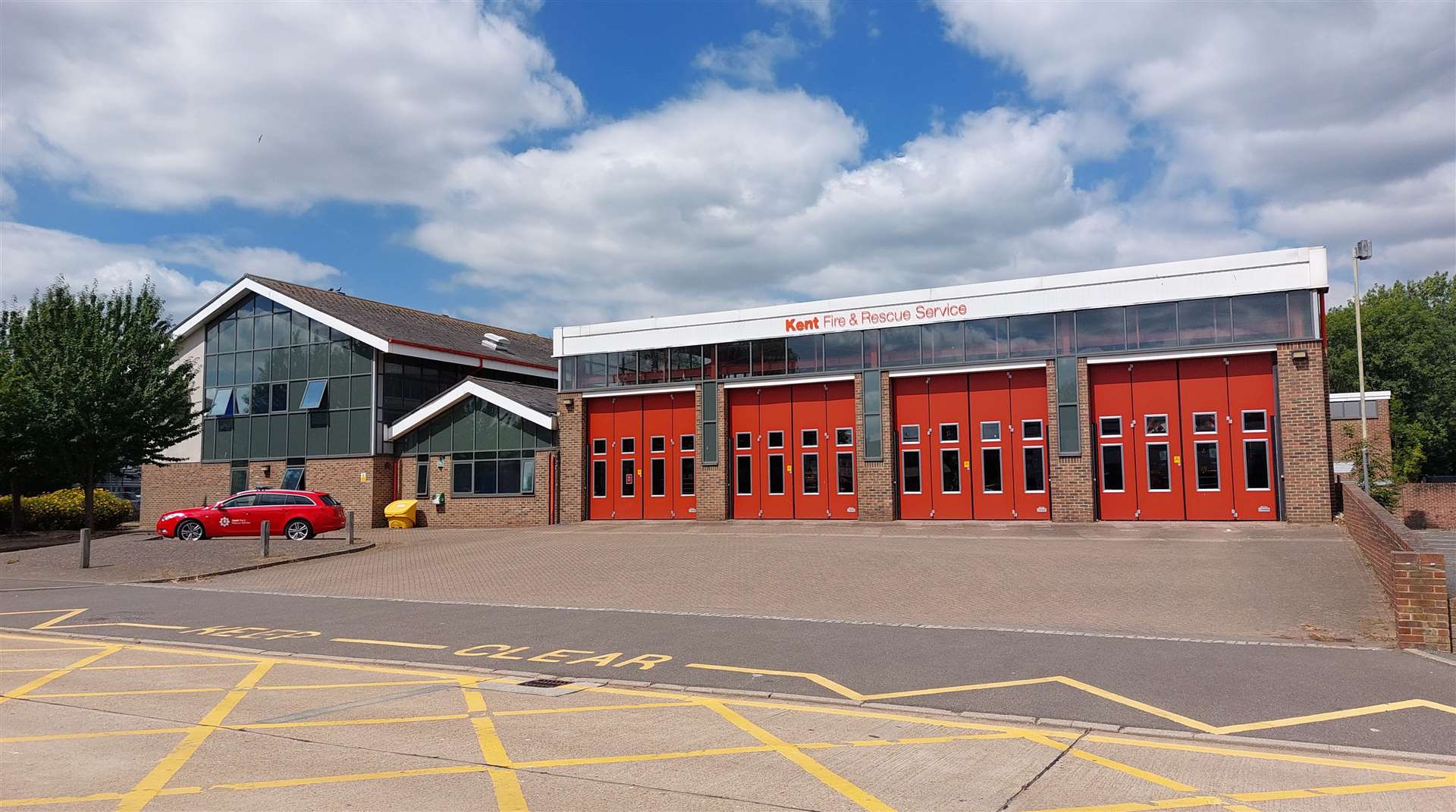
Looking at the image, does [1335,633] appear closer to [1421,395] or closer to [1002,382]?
[1002,382]

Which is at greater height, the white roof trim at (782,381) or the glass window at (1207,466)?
the white roof trim at (782,381)

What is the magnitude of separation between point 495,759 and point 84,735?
3224 millimetres

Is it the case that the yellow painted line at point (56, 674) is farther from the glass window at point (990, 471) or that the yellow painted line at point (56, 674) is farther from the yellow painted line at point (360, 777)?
the glass window at point (990, 471)

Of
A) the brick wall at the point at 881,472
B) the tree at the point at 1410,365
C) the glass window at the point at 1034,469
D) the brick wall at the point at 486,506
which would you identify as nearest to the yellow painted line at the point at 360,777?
the brick wall at the point at 881,472

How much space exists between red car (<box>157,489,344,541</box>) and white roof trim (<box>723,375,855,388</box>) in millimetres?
12236

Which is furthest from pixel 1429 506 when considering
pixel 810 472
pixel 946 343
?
pixel 810 472

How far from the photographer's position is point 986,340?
2606 centimetres

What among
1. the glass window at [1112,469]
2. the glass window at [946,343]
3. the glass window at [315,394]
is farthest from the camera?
the glass window at [315,394]

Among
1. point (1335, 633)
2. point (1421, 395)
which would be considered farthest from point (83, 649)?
point (1421, 395)

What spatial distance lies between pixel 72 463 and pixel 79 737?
27653 mm

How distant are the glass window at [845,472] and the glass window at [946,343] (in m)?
3.57

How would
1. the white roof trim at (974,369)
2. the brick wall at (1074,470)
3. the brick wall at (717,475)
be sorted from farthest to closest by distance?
the brick wall at (717,475) < the white roof trim at (974,369) < the brick wall at (1074,470)

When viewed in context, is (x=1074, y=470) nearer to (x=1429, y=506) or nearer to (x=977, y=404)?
(x=977, y=404)

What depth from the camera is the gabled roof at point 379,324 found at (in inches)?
1342
